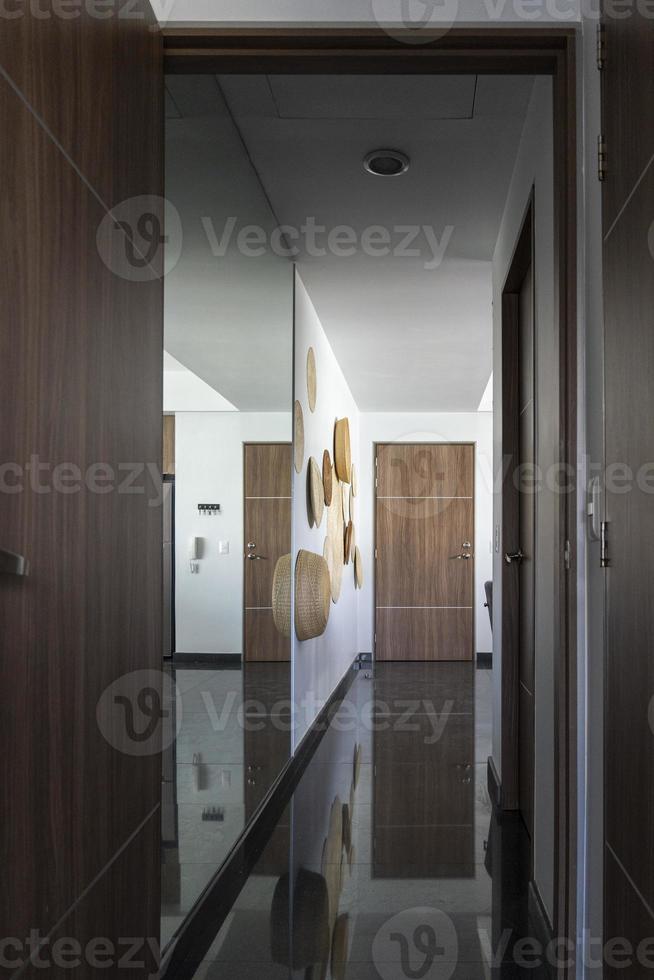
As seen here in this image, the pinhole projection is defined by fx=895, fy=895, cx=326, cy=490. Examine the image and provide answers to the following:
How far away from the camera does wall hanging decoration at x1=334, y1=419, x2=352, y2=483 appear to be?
6506 millimetres

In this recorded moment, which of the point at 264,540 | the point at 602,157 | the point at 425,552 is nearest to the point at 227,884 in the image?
the point at 264,540

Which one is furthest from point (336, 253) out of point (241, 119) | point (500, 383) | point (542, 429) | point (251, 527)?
point (542, 429)

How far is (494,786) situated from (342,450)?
131 inches

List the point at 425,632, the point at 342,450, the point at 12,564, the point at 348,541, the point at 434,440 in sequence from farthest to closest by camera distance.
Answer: the point at 434,440, the point at 425,632, the point at 348,541, the point at 342,450, the point at 12,564

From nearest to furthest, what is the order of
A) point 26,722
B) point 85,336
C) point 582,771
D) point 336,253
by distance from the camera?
1. point 26,722
2. point 85,336
3. point 582,771
4. point 336,253

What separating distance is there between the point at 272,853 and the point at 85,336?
2347 mm

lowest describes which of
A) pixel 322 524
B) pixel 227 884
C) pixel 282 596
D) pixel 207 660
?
pixel 227 884

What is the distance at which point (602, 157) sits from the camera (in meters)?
1.72

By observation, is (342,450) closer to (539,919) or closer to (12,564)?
(539,919)

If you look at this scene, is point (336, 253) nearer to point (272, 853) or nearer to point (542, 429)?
point (542, 429)

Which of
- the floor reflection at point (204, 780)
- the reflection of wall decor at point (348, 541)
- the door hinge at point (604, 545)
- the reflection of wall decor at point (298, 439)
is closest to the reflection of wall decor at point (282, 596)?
the floor reflection at point (204, 780)

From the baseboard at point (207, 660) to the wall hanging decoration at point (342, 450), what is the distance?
349 centimetres

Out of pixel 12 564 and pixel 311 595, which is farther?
pixel 311 595

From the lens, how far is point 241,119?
3.04 meters
